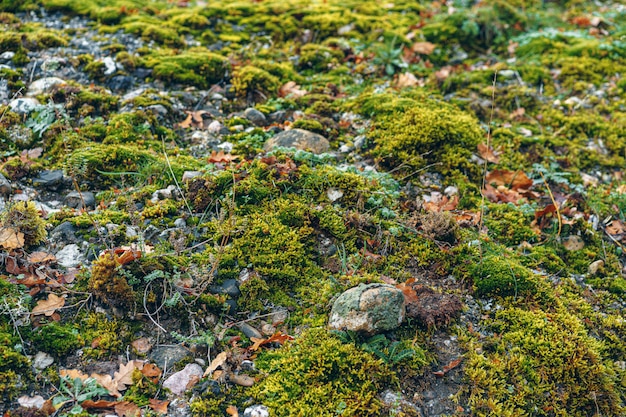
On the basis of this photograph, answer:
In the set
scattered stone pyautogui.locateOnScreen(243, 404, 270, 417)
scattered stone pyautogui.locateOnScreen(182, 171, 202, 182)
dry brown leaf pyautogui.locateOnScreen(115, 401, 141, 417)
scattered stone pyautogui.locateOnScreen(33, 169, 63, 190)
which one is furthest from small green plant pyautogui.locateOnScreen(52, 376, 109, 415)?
scattered stone pyautogui.locateOnScreen(33, 169, 63, 190)

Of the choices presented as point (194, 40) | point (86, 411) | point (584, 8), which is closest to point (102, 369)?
point (86, 411)

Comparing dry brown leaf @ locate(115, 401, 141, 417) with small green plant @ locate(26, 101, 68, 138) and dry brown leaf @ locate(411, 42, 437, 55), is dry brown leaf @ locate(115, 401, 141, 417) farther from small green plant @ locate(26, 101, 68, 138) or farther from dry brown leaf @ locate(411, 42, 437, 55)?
dry brown leaf @ locate(411, 42, 437, 55)

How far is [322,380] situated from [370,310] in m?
0.58

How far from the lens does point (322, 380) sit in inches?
137

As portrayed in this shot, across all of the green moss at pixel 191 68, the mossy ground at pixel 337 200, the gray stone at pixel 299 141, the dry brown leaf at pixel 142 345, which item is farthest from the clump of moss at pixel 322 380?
the green moss at pixel 191 68

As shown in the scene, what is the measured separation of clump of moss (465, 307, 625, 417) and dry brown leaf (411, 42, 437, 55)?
16.1 ft

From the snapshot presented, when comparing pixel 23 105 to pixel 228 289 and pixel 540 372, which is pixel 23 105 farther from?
pixel 540 372

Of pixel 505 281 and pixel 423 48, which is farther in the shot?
pixel 423 48

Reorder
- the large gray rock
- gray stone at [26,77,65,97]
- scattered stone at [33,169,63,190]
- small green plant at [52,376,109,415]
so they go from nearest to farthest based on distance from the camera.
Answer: small green plant at [52,376,109,415]
the large gray rock
scattered stone at [33,169,63,190]
gray stone at [26,77,65,97]

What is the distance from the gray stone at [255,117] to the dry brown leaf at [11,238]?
9.48ft

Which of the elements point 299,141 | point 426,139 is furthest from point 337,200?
point 426,139

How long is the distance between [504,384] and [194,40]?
6.37m

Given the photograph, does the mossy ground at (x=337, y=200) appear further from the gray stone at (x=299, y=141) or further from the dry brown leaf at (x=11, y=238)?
the gray stone at (x=299, y=141)

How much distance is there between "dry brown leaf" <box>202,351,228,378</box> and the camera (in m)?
3.51
